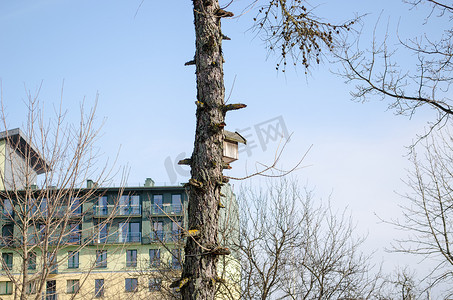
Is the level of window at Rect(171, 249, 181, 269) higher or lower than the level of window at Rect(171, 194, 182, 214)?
lower

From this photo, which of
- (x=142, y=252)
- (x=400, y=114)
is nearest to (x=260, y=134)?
(x=400, y=114)

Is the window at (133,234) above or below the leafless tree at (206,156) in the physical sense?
below

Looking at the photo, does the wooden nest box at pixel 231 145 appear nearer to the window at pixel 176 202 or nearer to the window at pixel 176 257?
the window at pixel 176 257

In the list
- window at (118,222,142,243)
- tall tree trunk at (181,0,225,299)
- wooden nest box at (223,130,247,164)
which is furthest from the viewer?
window at (118,222,142,243)

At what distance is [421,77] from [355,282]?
758 centimetres

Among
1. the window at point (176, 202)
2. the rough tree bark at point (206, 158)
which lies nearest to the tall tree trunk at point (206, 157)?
the rough tree bark at point (206, 158)

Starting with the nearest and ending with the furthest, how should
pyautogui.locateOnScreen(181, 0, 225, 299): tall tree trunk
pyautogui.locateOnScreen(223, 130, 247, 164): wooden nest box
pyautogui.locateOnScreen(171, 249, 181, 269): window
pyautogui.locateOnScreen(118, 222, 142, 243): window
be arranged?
pyautogui.locateOnScreen(181, 0, 225, 299): tall tree trunk < pyautogui.locateOnScreen(223, 130, 247, 164): wooden nest box < pyautogui.locateOnScreen(171, 249, 181, 269): window < pyautogui.locateOnScreen(118, 222, 142, 243): window

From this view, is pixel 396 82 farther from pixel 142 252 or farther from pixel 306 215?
pixel 142 252

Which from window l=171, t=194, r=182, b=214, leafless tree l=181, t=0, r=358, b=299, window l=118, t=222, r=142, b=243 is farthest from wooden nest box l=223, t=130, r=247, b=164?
window l=118, t=222, r=142, b=243

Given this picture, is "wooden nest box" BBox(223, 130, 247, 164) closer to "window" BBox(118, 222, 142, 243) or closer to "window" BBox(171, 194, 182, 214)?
"window" BBox(171, 194, 182, 214)

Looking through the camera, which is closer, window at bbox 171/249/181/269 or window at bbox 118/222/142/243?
window at bbox 171/249/181/269

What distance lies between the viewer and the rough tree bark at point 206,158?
416cm

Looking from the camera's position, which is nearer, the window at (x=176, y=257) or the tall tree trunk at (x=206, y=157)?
the tall tree trunk at (x=206, y=157)

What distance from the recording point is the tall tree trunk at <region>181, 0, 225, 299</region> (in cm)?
416
